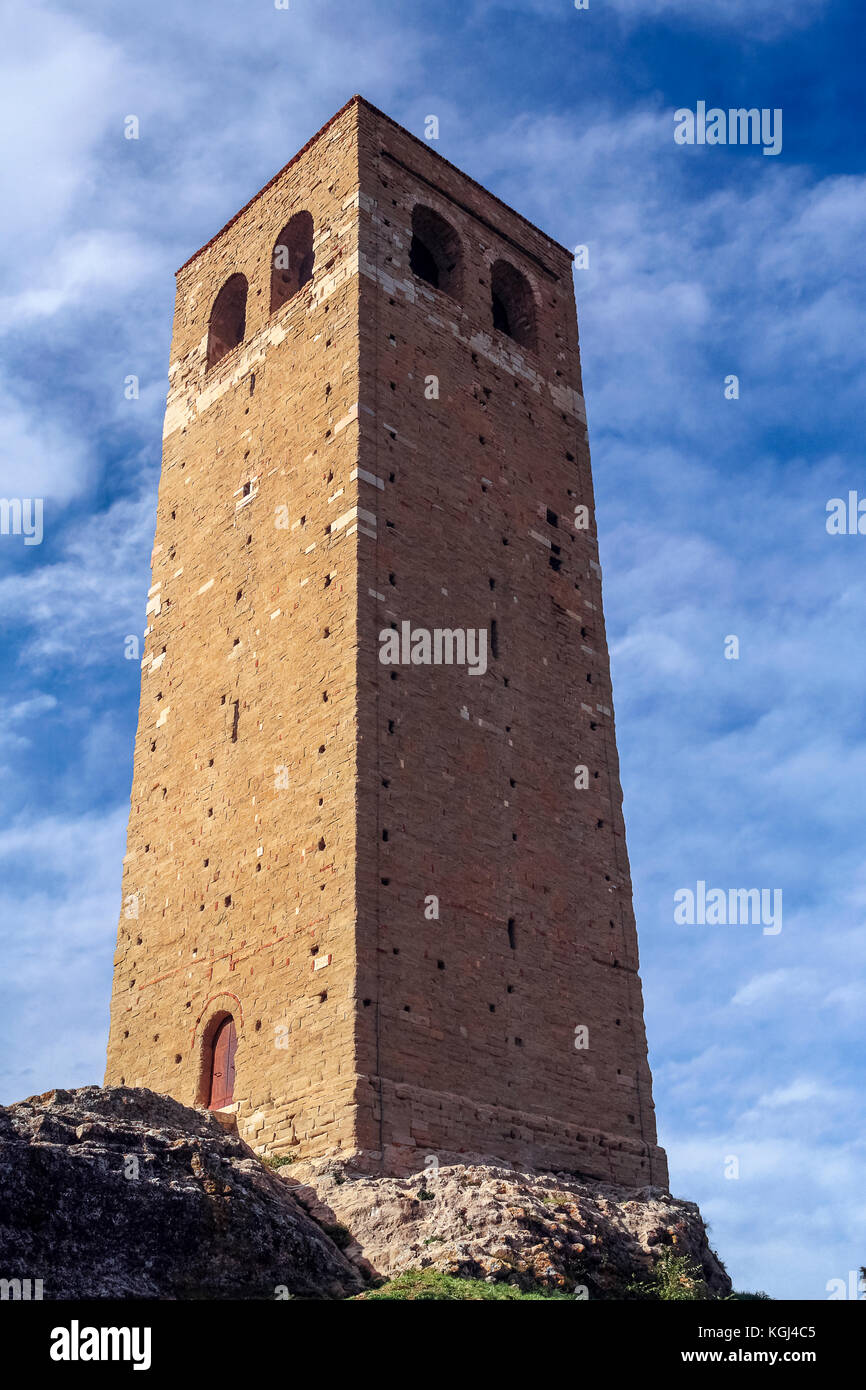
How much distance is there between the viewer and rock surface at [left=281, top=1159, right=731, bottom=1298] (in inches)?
487

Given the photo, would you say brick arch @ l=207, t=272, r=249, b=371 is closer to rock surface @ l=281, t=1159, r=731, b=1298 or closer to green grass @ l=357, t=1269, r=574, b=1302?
rock surface @ l=281, t=1159, r=731, b=1298

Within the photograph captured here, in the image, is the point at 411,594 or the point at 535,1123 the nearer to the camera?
the point at 535,1123

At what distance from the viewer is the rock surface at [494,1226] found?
12.4 m

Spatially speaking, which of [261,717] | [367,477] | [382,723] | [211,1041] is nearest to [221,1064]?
[211,1041]

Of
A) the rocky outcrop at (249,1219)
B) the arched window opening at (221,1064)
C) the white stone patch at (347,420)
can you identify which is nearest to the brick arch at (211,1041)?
the arched window opening at (221,1064)

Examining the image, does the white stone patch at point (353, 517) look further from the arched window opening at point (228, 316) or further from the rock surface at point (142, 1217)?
the rock surface at point (142, 1217)

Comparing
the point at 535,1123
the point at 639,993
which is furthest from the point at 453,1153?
the point at 639,993

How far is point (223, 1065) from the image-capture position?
1669cm
